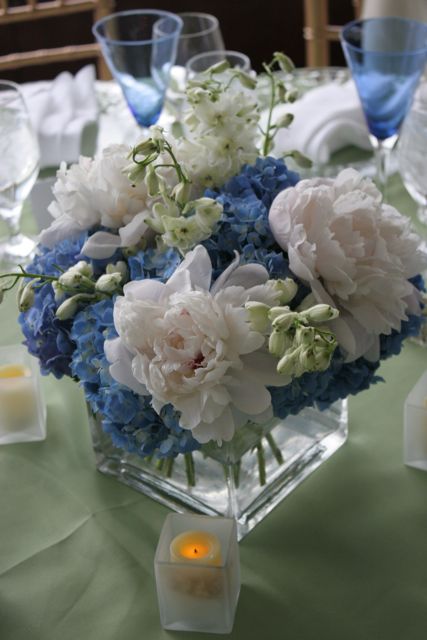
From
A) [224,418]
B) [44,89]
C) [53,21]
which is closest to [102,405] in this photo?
[224,418]

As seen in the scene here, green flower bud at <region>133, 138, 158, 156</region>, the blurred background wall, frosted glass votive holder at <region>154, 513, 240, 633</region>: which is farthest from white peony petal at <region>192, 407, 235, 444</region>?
the blurred background wall

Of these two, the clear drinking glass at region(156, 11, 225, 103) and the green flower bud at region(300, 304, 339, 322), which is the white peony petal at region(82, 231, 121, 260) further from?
the clear drinking glass at region(156, 11, 225, 103)

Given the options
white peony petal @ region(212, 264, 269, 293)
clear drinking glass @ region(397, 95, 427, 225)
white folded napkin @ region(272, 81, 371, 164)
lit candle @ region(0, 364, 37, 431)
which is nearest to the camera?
white peony petal @ region(212, 264, 269, 293)

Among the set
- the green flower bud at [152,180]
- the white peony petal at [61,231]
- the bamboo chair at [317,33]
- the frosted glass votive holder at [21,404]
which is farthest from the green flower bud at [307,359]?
the bamboo chair at [317,33]

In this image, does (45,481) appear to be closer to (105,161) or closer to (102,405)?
(102,405)

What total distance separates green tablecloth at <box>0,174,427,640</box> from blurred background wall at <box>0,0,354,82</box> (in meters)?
2.65

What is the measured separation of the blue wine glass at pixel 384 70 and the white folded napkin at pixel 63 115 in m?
0.43

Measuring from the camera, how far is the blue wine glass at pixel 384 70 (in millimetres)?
1189

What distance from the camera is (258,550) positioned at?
2.71 feet

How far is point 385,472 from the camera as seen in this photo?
902mm

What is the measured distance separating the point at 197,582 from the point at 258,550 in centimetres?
11

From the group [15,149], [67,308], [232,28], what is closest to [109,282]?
[67,308]

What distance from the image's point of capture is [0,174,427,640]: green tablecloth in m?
0.76

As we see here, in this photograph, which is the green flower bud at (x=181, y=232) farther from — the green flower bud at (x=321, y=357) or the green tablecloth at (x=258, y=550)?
the green tablecloth at (x=258, y=550)
